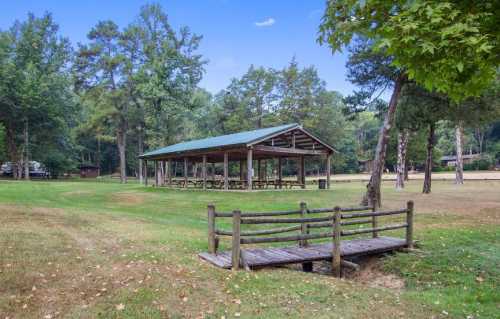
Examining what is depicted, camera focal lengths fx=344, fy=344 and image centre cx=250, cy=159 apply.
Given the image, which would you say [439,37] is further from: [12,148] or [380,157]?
[12,148]

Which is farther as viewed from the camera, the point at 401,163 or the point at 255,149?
the point at 401,163

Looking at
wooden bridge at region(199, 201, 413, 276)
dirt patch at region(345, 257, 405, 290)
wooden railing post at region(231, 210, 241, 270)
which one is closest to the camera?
wooden railing post at region(231, 210, 241, 270)

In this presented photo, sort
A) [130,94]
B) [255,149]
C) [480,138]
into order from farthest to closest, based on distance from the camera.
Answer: [480,138]
[130,94]
[255,149]

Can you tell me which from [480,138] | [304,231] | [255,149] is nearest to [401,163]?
[255,149]

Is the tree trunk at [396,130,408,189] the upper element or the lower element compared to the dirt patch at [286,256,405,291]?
upper

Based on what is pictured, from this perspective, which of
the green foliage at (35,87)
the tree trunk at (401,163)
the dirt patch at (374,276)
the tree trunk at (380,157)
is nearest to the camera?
the dirt patch at (374,276)

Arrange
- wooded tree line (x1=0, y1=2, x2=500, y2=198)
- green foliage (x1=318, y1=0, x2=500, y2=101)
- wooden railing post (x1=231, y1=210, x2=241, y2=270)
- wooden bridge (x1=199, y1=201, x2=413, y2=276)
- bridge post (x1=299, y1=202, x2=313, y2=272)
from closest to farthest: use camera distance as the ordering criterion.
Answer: green foliage (x1=318, y1=0, x2=500, y2=101) < wooden railing post (x1=231, y1=210, x2=241, y2=270) < wooden bridge (x1=199, y1=201, x2=413, y2=276) < bridge post (x1=299, y1=202, x2=313, y2=272) < wooded tree line (x1=0, y1=2, x2=500, y2=198)

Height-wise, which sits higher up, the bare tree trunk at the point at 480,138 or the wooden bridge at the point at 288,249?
the bare tree trunk at the point at 480,138

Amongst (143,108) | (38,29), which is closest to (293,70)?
(143,108)

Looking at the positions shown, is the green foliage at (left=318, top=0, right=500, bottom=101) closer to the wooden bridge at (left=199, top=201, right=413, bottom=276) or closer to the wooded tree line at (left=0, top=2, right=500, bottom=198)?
the wooden bridge at (left=199, top=201, right=413, bottom=276)

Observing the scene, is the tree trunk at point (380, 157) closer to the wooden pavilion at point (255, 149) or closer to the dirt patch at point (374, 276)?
the dirt patch at point (374, 276)

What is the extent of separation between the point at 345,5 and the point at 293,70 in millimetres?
44412

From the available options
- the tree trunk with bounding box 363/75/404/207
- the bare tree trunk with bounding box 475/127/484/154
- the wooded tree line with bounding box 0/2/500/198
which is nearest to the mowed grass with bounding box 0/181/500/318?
the tree trunk with bounding box 363/75/404/207

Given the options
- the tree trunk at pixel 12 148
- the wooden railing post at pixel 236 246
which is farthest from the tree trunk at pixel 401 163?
the tree trunk at pixel 12 148
